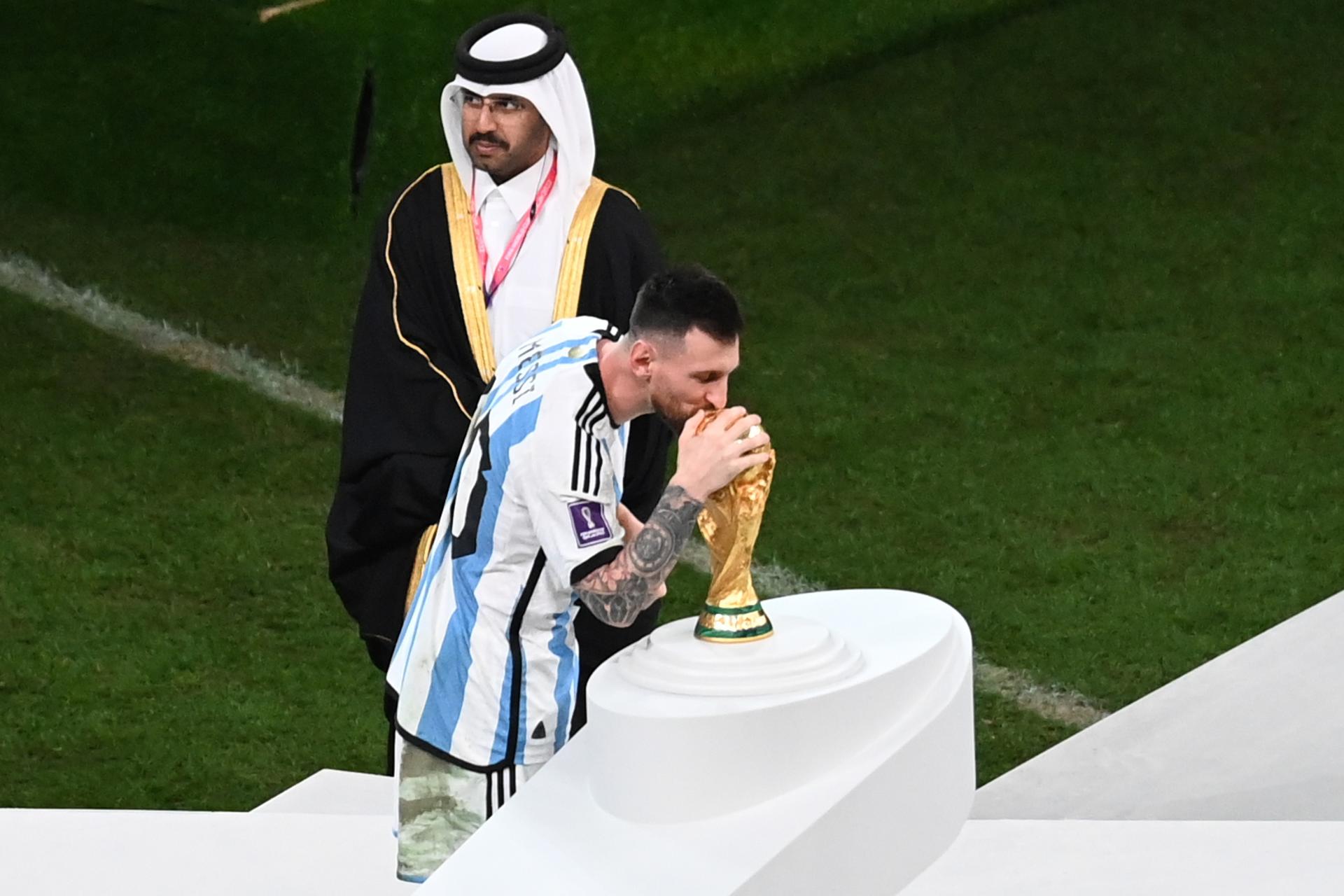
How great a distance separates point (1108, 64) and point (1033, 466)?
289 centimetres

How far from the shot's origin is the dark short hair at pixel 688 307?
270cm

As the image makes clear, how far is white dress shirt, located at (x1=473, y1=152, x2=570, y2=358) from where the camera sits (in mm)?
3455

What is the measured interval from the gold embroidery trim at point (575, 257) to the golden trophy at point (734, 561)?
0.72 meters

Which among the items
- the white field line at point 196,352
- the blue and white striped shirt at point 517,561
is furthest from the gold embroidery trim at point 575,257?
the white field line at point 196,352

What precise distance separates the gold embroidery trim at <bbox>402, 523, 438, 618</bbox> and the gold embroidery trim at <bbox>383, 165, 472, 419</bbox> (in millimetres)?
172

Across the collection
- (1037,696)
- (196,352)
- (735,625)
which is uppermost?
(735,625)

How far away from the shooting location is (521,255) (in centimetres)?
348

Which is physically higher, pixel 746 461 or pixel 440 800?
pixel 746 461

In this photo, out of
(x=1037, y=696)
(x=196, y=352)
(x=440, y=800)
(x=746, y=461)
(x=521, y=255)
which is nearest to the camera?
(x=746, y=461)

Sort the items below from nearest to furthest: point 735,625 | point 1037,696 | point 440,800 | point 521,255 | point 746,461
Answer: point 746,461 → point 735,625 → point 440,800 → point 521,255 → point 1037,696

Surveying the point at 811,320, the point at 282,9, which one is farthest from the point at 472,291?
the point at 282,9

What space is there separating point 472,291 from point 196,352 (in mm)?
4217

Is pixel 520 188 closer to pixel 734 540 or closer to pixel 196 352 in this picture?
pixel 734 540

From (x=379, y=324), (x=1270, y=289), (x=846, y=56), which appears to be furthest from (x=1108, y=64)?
(x=379, y=324)
